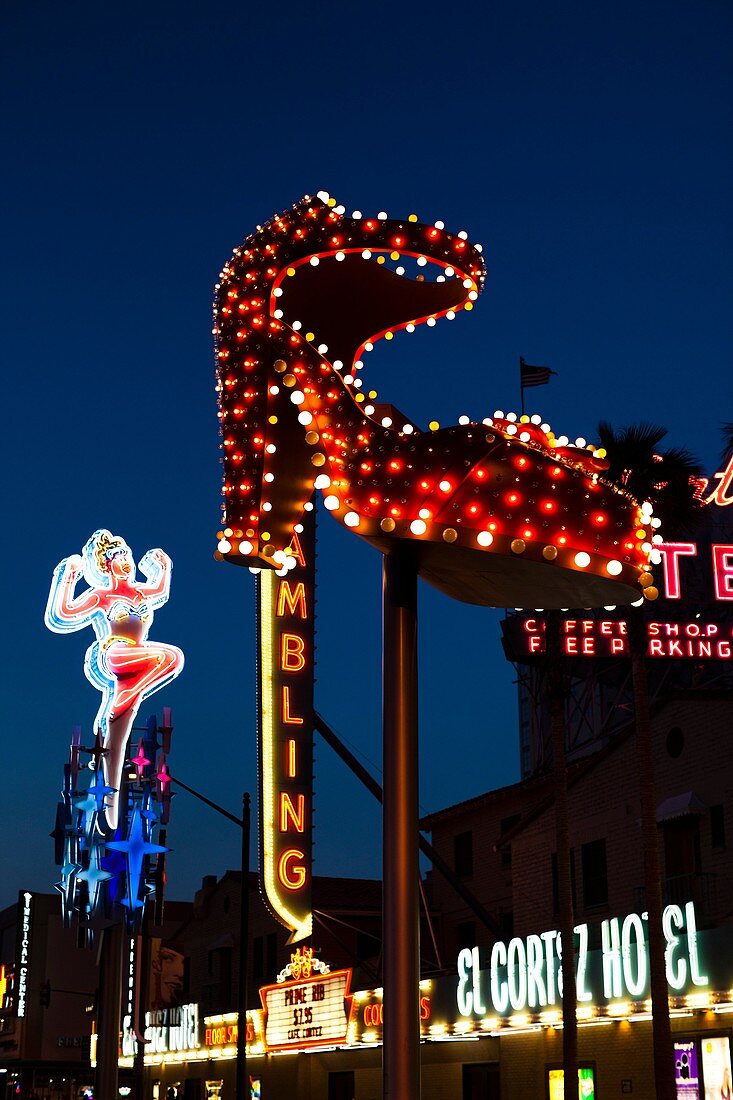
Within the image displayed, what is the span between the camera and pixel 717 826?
25.8 meters

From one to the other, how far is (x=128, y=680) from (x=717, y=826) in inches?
472

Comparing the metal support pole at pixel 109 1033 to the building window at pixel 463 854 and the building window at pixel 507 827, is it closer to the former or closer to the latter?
the building window at pixel 507 827

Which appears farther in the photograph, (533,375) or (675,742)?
(533,375)

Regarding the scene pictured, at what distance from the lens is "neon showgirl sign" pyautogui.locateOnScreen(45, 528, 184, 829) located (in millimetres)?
28641

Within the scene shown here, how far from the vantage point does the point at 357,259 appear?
10.9 m

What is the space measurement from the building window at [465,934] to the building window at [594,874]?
1066cm

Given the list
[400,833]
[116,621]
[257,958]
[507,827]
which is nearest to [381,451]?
[400,833]

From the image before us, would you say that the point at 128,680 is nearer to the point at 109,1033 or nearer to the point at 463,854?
the point at 109,1033

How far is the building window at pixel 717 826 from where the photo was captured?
1008 inches

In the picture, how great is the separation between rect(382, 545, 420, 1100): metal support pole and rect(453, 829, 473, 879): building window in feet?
98.2

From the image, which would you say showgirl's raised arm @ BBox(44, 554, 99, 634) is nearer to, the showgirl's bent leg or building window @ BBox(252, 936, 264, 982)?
the showgirl's bent leg

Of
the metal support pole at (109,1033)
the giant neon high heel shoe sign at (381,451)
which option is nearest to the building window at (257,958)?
the metal support pole at (109,1033)

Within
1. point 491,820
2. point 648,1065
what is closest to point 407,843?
point 648,1065

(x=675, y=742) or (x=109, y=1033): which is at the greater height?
(x=675, y=742)
